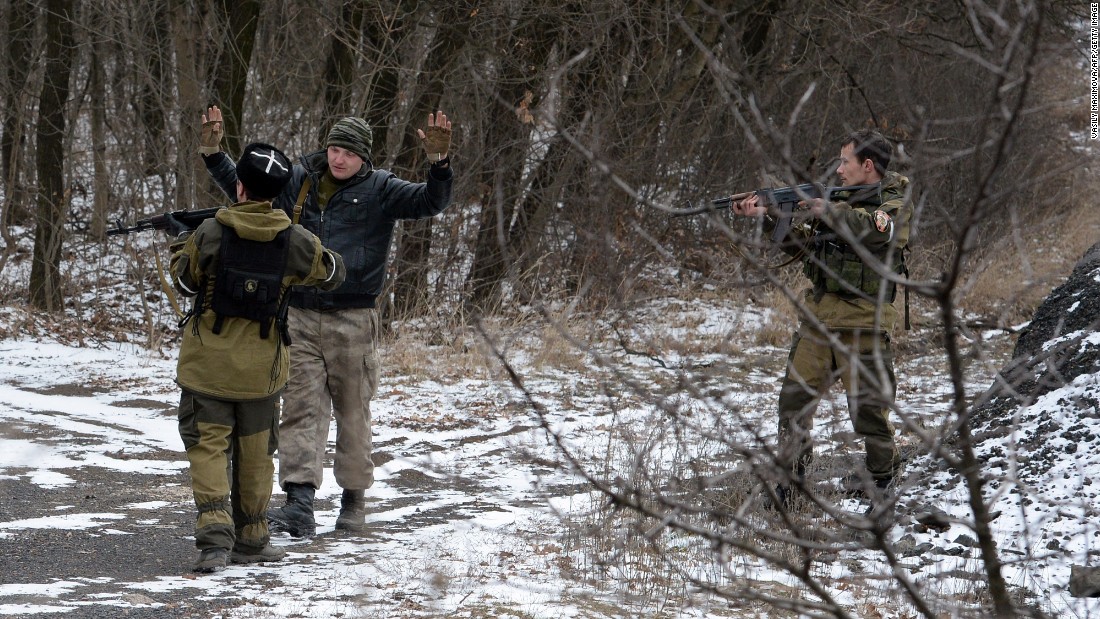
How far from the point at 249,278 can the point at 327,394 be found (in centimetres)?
97

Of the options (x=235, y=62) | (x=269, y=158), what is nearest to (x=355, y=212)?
(x=269, y=158)

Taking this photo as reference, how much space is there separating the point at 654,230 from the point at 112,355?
17.5 ft

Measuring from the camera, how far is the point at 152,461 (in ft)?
21.7

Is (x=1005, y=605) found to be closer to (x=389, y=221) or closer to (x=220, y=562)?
(x=220, y=562)

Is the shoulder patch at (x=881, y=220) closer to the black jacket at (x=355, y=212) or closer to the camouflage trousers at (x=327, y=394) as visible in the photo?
the black jacket at (x=355, y=212)

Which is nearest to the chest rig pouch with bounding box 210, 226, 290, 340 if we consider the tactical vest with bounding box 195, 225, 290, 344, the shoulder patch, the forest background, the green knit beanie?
the tactical vest with bounding box 195, 225, 290, 344

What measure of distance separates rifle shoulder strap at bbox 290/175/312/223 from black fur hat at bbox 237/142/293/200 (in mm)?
512

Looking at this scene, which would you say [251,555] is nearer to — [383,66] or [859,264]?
[859,264]

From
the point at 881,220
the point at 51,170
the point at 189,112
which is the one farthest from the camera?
the point at 51,170

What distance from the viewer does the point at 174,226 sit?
16.8ft

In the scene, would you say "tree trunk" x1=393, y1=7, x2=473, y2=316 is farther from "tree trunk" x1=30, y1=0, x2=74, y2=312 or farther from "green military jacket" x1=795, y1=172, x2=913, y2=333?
"green military jacket" x1=795, y1=172, x2=913, y2=333

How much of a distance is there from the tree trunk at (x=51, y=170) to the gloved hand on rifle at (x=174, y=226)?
7271 mm

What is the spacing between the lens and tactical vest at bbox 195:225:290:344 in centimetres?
448

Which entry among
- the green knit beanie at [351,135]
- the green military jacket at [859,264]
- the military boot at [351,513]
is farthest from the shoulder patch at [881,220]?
the military boot at [351,513]
